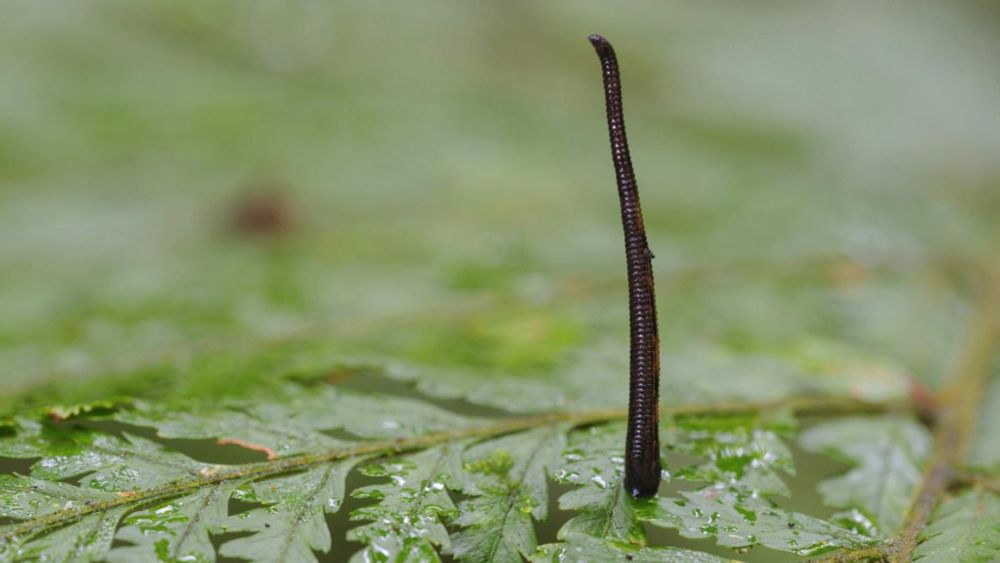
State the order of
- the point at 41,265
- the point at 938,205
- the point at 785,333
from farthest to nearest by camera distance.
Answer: the point at 938,205
the point at 41,265
the point at 785,333

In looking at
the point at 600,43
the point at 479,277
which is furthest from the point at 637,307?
the point at 479,277

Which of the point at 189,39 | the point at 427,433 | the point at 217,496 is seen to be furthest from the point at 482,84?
the point at 217,496

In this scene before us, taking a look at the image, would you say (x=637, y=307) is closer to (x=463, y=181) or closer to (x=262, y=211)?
(x=262, y=211)

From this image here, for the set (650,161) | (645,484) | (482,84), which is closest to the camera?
(645,484)

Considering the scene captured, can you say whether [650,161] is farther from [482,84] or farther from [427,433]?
[427,433]

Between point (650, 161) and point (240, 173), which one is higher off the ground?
point (650, 161)

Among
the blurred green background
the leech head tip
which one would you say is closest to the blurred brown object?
the blurred green background

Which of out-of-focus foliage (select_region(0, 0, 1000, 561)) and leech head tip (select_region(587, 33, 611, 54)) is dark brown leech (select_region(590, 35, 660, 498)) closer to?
leech head tip (select_region(587, 33, 611, 54))
